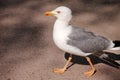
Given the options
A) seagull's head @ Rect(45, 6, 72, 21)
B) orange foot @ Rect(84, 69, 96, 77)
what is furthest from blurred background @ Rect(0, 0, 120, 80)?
seagull's head @ Rect(45, 6, 72, 21)

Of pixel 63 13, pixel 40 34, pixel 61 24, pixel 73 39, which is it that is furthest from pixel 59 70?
pixel 40 34

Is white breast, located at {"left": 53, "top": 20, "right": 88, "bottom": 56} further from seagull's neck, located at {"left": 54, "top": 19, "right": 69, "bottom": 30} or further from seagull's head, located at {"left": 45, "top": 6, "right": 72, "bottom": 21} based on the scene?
seagull's head, located at {"left": 45, "top": 6, "right": 72, "bottom": 21}

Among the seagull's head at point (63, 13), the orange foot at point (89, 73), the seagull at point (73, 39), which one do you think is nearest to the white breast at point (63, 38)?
the seagull at point (73, 39)

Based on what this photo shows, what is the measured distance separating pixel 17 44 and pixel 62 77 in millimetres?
1171

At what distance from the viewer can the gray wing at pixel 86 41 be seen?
4.12 m

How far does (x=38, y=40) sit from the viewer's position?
17.3 feet

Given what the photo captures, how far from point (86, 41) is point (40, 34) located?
1.49 meters

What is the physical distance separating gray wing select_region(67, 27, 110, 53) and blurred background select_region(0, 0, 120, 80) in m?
0.48

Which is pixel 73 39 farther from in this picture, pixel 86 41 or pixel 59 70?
pixel 59 70

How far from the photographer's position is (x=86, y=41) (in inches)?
164

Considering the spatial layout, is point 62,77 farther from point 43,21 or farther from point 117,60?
point 43,21

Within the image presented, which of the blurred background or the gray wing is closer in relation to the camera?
the gray wing

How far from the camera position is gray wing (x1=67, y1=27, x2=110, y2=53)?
4.12 m

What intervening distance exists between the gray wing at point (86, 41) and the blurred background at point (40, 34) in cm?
48
